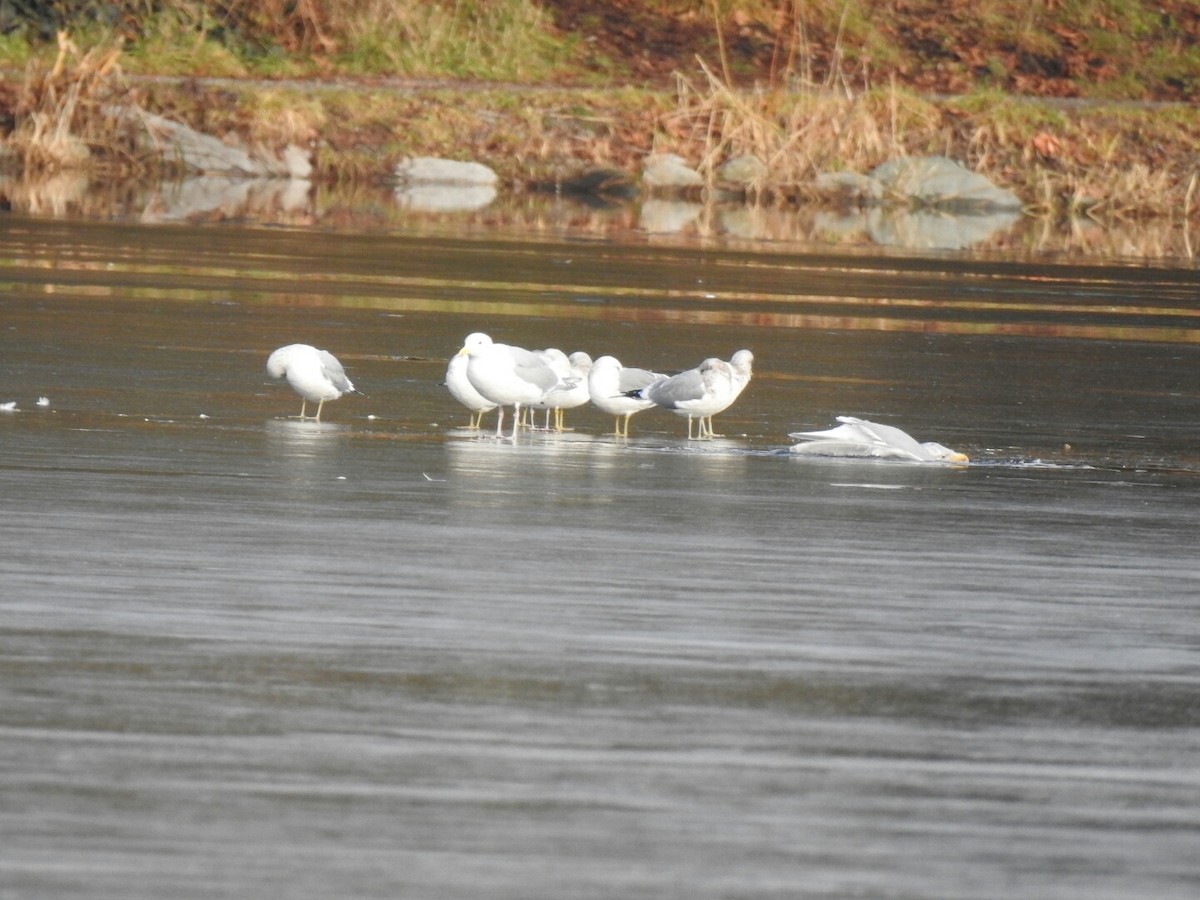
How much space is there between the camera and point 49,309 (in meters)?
12.8

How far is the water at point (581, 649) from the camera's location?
3656mm

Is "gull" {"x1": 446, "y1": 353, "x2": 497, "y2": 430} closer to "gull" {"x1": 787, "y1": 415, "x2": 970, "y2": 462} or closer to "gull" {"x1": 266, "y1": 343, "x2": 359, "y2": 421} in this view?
"gull" {"x1": 266, "y1": 343, "x2": 359, "y2": 421}

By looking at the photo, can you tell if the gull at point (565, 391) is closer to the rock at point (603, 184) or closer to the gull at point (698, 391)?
the gull at point (698, 391)

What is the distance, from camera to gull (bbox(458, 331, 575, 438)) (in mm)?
8562

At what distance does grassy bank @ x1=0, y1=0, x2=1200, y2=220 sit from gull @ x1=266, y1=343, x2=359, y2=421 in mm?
20949

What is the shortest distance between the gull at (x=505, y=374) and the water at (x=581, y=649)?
0.18 metres

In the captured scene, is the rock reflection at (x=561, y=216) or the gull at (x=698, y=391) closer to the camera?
the gull at (x=698, y=391)

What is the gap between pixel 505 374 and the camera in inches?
336

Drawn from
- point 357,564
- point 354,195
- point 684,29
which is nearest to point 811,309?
point 357,564

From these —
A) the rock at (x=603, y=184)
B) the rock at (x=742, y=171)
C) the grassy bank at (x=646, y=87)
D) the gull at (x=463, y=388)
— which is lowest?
the gull at (x=463, y=388)

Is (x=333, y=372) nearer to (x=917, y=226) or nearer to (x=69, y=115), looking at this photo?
(x=917, y=226)

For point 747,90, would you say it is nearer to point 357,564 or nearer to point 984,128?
point 984,128

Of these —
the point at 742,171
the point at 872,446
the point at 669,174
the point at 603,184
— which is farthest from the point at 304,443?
the point at 669,174

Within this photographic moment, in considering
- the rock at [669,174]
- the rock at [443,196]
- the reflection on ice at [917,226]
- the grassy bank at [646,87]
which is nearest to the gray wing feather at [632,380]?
the reflection on ice at [917,226]
